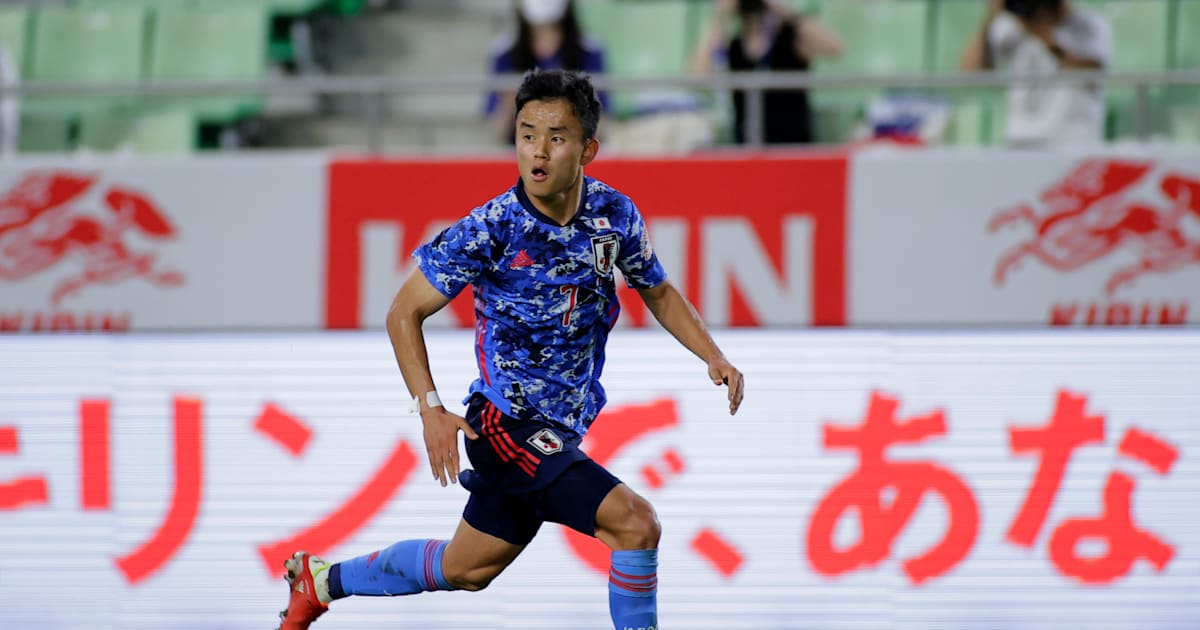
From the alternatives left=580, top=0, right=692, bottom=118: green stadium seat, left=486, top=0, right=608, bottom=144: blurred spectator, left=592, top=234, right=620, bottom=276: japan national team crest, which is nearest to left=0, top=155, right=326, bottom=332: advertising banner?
left=486, top=0, right=608, bottom=144: blurred spectator

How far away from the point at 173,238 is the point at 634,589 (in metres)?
3.71

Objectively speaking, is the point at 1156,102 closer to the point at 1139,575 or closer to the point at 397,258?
the point at 1139,575

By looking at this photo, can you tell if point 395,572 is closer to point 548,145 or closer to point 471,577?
point 471,577

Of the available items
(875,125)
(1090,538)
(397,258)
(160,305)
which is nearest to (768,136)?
(875,125)

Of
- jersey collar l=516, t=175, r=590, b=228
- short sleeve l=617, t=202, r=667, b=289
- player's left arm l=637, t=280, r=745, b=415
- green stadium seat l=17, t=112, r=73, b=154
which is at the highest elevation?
green stadium seat l=17, t=112, r=73, b=154

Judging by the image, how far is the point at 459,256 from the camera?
3520 millimetres

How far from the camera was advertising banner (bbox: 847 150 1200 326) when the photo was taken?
6.13 m

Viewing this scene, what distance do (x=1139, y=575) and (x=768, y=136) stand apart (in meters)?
2.51

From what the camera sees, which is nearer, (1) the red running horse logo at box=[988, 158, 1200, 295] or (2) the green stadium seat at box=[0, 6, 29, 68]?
(1) the red running horse logo at box=[988, 158, 1200, 295]

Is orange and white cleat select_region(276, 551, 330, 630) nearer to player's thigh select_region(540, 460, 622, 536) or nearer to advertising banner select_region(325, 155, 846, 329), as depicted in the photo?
player's thigh select_region(540, 460, 622, 536)

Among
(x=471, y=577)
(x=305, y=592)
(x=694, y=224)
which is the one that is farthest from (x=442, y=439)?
(x=694, y=224)

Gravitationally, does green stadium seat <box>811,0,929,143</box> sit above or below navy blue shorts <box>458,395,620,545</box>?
above

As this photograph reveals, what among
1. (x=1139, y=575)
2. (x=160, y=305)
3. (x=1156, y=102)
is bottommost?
(x=1139, y=575)

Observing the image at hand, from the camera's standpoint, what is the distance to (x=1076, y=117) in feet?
20.1
